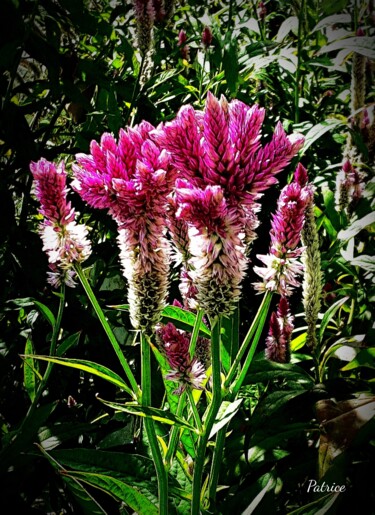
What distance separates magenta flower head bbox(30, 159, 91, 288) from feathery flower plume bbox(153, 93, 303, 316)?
189 millimetres

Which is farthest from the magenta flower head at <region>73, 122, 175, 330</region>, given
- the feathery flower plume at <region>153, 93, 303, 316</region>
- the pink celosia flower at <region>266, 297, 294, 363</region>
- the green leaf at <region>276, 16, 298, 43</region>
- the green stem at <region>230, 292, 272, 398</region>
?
the green leaf at <region>276, 16, 298, 43</region>

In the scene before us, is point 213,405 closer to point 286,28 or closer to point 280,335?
point 280,335

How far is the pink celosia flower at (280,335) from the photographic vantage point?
39.2 inches

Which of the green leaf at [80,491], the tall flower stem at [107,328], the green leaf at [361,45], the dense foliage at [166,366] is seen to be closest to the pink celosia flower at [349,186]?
the dense foliage at [166,366]

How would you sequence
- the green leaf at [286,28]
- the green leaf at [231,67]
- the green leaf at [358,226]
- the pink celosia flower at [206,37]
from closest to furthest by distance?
1. the green leaf at [358,226]
2. the green leaf at [231,67]
3. the green leaf at [286,28]
4. the pink celosia flower at [206,37]

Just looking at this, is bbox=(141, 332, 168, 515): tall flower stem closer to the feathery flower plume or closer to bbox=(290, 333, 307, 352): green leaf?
the feathery flower plume

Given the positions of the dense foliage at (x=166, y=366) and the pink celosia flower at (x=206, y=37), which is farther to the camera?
the pink celosia flower at (x=206, y=37)

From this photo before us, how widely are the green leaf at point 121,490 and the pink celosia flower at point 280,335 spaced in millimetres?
382

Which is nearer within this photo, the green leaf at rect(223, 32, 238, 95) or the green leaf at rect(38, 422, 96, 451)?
the green leaf at rect(38, 422, 96, 451)

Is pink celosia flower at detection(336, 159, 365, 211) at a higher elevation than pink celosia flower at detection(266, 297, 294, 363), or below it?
higher

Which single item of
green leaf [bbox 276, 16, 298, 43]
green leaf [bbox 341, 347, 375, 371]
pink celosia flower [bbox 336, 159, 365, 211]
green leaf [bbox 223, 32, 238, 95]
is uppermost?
green leaf [bbox 276, 16, 298, 43]

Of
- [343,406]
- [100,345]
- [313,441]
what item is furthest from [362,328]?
[100,345]

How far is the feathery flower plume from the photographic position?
0.58m

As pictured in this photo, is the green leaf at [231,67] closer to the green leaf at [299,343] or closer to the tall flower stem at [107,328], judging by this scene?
the green leaf at [299,343]
